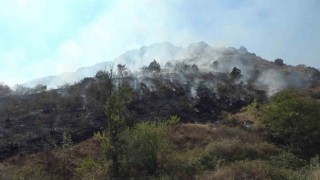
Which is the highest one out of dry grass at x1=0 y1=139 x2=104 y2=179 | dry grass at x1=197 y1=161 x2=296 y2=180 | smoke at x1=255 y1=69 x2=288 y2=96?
smoke at x1=255 y1=69 x2=288 y2=96

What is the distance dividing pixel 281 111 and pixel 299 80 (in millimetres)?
42009

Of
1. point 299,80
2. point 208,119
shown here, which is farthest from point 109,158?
point 299,80

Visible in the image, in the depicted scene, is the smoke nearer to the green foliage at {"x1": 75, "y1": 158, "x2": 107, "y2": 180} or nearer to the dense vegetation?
the dense vegetation

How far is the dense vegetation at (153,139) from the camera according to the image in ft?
76.5

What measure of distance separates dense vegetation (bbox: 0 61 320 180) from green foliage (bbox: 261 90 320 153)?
0.07 metres

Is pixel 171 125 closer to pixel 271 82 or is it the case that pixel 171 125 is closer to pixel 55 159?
pixel 55 159

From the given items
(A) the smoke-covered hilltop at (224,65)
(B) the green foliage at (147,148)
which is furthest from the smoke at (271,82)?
(B) the green foliage at (147,148)

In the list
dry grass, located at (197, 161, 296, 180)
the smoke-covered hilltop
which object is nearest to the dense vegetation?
dry grass, located at (197, 161, 296, 180)

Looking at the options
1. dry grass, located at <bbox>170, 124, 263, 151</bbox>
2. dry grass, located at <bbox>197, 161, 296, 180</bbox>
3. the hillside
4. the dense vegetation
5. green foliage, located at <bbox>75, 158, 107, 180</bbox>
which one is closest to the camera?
dry grass, located at <bbox>197, 161, 296, 180</bbox>

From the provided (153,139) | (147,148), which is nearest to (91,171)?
(147,148)

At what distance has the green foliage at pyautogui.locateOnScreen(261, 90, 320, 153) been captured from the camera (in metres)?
29.1

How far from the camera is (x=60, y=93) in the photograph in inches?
2128

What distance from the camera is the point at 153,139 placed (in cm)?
2423

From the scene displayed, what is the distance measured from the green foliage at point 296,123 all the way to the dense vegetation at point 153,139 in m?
0.07
